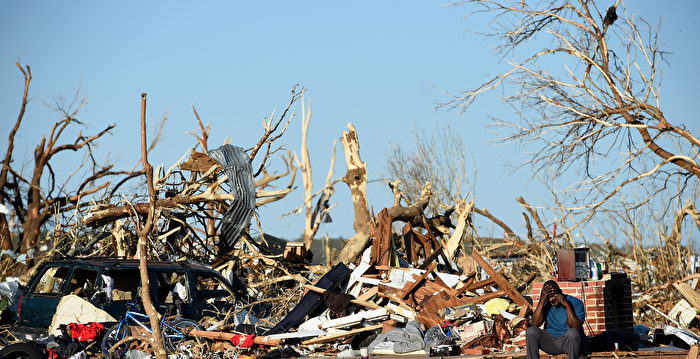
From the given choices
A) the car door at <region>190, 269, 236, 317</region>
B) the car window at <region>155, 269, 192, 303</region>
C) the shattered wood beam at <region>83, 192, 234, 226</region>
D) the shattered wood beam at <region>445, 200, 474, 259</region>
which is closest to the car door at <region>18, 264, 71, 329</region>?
the car window at <region>155, 269, 192, 303</region>

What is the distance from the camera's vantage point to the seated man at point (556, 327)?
859 centimetres

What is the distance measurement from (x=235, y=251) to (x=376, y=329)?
563cm

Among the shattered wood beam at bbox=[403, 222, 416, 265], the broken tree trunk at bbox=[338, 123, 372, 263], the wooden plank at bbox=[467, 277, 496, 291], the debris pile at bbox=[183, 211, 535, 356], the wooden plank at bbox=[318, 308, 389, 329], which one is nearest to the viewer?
the debris pile at bbox=[183, 211, 535, 356]

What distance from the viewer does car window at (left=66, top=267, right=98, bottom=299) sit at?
36.4ft

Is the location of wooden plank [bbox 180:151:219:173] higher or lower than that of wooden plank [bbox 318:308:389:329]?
higher

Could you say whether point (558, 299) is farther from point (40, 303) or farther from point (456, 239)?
point (456, 239)

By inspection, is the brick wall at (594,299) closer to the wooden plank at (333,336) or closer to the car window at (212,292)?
the wooden plank at (333,336)

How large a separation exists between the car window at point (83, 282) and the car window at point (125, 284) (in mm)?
350

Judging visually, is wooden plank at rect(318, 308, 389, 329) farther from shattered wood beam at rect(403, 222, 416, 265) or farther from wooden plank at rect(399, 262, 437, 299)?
shattered wood beam at rect(403, 222, 416, 265)

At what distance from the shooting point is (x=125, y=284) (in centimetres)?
1187

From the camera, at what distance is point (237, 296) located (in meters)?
12.5

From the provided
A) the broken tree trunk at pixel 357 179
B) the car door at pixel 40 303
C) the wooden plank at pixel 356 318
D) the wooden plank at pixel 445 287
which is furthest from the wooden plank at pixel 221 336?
the broken tree trunk at pixel 357 179

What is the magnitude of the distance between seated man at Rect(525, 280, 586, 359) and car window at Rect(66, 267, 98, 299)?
6.46 meters

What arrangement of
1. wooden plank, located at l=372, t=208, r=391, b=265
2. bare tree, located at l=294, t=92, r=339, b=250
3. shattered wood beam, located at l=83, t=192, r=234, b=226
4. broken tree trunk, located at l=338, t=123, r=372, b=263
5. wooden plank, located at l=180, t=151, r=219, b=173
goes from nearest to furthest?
wooden plank, located at l=372, t=208, r=391, b=265 < shattered wood beam, located at l=83, t=192, r=234, b=226 < wooden plank, located at l=180, t=151, r=219, b=173 < broken tree trunk, located at l=338, t=123, r=372, b=263 < bare tree, located at l=294, t=92, r=339, b=250
